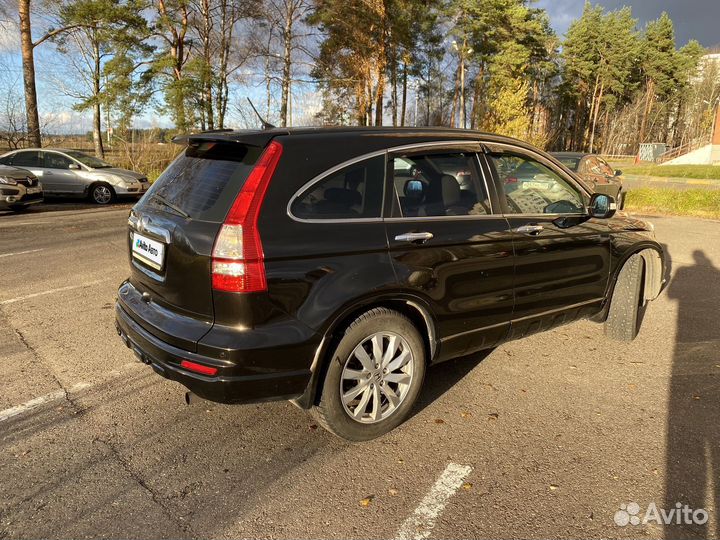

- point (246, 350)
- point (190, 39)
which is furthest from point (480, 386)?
point (190, 39)

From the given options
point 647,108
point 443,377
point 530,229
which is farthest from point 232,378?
point 647,108

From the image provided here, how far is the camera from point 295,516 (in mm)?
2424

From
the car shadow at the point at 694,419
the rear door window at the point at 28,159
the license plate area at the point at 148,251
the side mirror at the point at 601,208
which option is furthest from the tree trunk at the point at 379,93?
the license plate area at the point at 148,251

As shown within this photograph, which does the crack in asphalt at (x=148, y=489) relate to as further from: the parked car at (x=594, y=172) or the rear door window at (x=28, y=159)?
→ the rear door window at (x=28, y=159)

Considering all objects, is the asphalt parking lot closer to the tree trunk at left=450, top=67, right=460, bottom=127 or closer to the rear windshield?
the rear windshield

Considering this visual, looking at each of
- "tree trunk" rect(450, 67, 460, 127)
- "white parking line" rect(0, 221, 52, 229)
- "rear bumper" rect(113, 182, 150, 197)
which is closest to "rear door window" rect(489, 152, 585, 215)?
"white parking line" rect(0, 221, 52, 229)

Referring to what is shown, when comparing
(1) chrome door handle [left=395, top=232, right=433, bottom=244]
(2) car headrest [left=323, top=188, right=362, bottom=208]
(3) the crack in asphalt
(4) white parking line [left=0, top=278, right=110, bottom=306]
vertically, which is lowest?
(3) the crack in asphalt

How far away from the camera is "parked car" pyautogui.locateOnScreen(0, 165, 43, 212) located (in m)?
11.8

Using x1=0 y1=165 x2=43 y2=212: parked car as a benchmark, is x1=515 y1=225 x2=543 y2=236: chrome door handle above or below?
above

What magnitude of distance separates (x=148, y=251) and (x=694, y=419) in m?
3.58

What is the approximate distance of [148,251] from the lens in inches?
122

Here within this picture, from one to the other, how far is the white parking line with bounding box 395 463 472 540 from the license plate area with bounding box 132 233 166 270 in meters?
1.88

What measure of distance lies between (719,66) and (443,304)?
271 ft

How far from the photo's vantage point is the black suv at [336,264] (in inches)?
102
